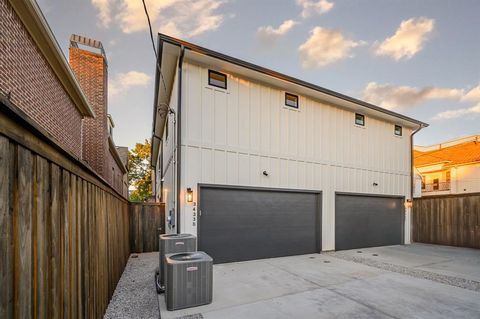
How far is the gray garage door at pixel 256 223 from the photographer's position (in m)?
6.77

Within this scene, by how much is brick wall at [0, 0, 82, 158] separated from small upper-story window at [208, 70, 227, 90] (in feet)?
12.7

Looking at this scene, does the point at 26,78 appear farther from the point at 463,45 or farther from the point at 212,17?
the point at 463,45

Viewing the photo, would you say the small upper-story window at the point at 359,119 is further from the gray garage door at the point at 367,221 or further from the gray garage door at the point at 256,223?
the gray garage door at the point at 256,223

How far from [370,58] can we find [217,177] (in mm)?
8774

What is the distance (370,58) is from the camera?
1068 centimetres

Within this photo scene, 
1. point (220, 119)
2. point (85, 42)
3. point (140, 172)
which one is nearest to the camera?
point (220, 119)

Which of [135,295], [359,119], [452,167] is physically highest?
[359,119]

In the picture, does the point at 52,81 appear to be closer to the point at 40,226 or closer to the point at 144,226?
the point at 144,226

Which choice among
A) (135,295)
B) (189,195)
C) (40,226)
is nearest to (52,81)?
(189,195)

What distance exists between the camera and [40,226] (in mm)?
1433

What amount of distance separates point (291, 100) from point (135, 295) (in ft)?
22.9

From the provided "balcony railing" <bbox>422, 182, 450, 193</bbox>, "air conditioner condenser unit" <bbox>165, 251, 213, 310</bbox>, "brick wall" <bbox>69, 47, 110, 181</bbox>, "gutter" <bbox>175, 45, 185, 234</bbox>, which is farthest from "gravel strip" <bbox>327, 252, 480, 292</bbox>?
"balcony railing" <bbox>422, 182, 450, 193</bbox>

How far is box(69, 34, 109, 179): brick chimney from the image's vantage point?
29.8 ft

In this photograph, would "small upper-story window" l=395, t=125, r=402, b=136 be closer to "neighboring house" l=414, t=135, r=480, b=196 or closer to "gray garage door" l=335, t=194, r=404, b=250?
"gray garage door" l=335, t=194, r=404, b=250
